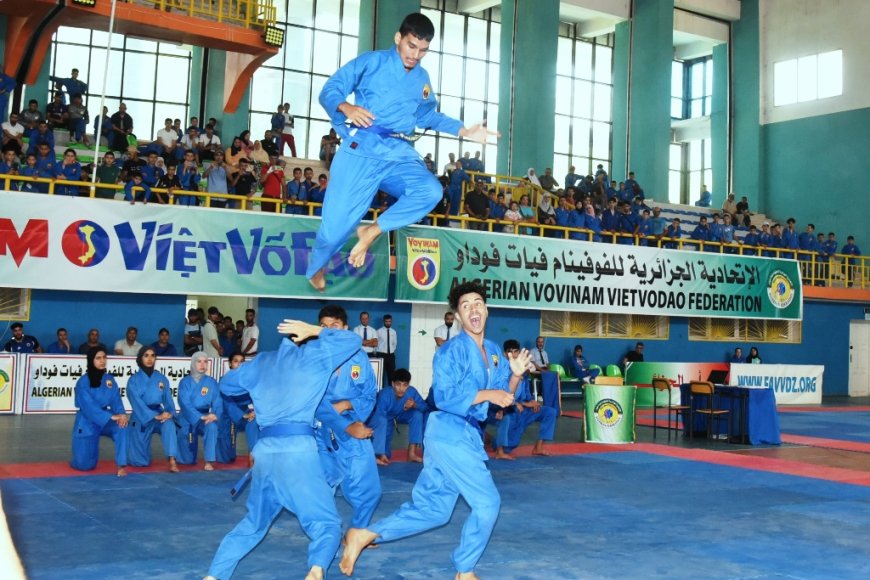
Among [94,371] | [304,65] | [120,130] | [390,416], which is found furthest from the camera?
[304,65]

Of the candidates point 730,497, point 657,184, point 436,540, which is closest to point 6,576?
point 436,540

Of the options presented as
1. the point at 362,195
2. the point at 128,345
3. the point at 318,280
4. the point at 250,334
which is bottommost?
the point at 128,345

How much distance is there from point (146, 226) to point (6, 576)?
1636 cm

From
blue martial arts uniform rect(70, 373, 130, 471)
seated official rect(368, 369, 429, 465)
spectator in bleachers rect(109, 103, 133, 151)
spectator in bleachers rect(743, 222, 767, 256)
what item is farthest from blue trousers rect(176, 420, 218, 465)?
spectator in bleachers rect(743, 222, 767, 256)

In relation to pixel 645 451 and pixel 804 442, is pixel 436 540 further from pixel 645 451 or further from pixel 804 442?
pixel 804 442

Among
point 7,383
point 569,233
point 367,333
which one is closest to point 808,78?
point 569,233

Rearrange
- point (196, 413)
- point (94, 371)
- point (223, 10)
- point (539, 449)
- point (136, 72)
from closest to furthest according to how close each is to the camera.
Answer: point (94, 371)
point (196, 413)
point (539, 449)
point (223, 10)
point (136, 72)

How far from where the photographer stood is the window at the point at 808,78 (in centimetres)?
3219

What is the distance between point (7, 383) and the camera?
51.7 ft

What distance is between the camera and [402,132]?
6.16 metres

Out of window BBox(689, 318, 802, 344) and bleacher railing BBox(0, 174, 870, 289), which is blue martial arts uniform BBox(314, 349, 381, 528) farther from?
window BBox(689, 318, 802, 344)

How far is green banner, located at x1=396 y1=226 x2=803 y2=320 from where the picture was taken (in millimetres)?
20234

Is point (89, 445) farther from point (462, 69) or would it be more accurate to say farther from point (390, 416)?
point (462, 69)

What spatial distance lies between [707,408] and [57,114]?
15.1m
